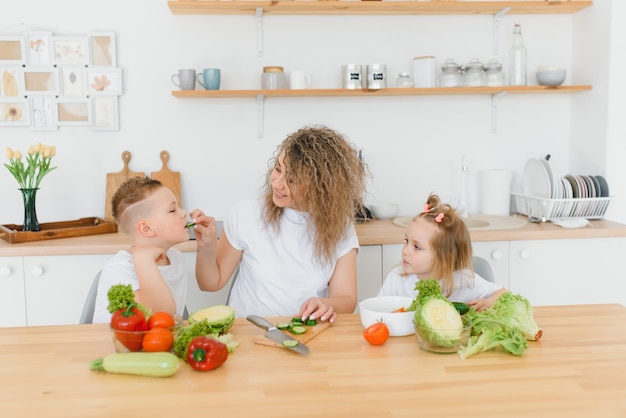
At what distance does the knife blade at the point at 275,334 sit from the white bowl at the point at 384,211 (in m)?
1.61

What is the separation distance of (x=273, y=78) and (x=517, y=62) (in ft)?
3.88

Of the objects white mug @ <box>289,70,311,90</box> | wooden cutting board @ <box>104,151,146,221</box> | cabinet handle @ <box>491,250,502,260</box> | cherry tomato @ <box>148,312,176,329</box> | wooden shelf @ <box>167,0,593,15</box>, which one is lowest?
cabinet handle @ <box>491,250,502,260</box>

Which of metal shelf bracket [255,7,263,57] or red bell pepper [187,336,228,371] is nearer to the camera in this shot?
Answer: red bell pepper [187,336,228,371]

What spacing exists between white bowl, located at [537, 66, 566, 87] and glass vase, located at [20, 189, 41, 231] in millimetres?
2382

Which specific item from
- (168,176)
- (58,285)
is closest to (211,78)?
(168,176)

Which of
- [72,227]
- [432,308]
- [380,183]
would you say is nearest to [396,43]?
[380,183]

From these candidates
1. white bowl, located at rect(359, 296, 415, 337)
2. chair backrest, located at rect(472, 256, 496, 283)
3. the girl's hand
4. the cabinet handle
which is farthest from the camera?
the cabinet handle

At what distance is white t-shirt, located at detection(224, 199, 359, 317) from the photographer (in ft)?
7.11

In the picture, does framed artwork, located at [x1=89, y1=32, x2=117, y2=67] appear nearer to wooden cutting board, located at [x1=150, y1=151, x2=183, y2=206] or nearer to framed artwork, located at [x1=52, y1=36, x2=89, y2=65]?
framed artwork, located at [x1=52, y1=36, x2=89, y2=65]

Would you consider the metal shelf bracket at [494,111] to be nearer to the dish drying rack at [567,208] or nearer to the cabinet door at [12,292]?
the dish drying rack at [567,208]

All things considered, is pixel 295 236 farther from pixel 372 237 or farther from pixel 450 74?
pixel 450 74

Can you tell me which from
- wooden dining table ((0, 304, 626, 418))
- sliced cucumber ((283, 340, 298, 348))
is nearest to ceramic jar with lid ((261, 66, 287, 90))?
wooden dining table ((0, 304, 626, 418))

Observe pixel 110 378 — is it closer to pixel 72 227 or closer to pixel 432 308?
pixel 432 308

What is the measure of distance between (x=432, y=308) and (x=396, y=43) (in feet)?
6.94
